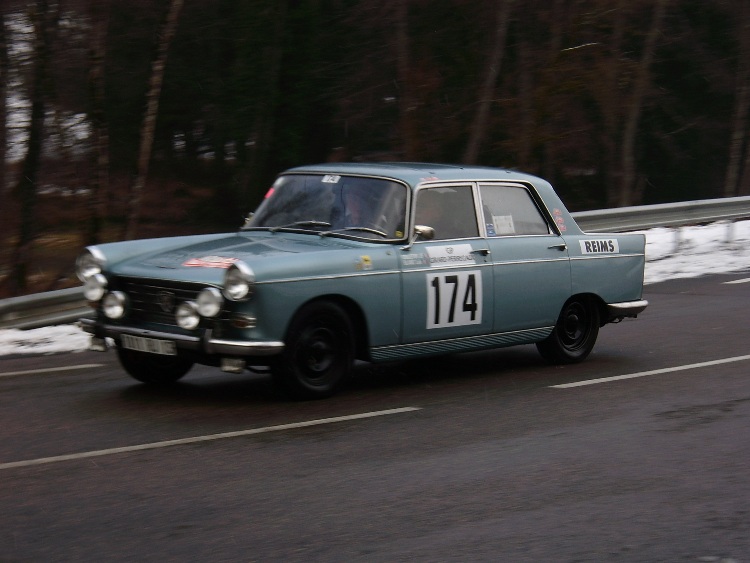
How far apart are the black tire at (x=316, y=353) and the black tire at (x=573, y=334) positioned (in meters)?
2.29

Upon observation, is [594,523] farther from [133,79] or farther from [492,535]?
[133,79]

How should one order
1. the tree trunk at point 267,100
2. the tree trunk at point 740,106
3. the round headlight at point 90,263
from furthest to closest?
the tree trunk at point 267,100
the tree trunk at point 740,106
the round headlight at point 90,263

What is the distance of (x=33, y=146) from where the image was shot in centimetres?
1977

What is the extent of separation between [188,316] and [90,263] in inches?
50.9

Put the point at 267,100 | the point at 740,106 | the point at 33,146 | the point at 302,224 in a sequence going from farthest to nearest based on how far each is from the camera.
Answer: the point at 267,100
the point at 740,106
the point at 33,146
the point at 302,224

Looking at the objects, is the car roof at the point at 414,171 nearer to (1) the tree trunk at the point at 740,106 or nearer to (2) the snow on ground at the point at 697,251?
(2) the snow on ground at the point at 697,251

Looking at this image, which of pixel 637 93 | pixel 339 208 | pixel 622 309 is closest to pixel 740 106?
pixel 637 93

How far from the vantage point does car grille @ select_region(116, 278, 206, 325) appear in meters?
Result: 7.61

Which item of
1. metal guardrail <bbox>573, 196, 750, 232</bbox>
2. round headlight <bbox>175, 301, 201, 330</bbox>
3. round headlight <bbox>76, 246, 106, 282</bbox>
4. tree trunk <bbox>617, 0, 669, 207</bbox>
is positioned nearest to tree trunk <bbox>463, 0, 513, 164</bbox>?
tree trunk <bbox>617, 0, 669, 207</bbox>

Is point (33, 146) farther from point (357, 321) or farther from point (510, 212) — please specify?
point (357, 321)

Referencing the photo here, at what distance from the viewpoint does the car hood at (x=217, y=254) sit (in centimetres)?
763

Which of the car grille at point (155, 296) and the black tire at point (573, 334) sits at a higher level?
the car grille at point (155, 296)

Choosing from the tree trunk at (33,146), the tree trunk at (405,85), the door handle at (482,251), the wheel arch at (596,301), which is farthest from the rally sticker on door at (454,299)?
the tree trunk at (405,85)

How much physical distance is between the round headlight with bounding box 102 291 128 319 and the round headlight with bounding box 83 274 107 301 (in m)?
0.11
